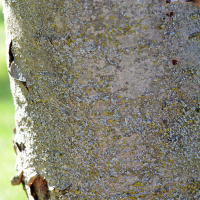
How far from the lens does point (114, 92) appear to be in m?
0.76

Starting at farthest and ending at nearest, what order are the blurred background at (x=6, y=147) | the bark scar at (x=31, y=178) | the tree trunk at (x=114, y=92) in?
1. the blurred background at (x=6, y=147)
2. the bark scar at (x=31, y=178)
3. the tree trunk at (x=114, y=92)

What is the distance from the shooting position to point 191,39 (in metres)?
0.77

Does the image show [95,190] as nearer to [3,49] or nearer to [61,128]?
[61,128]

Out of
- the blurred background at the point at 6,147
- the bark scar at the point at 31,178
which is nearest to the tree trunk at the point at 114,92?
the bark scar at the point at 31,178

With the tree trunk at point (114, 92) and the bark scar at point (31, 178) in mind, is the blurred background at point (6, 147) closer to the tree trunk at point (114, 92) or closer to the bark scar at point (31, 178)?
the bark scar at point (31, 178)

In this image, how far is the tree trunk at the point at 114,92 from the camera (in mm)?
729

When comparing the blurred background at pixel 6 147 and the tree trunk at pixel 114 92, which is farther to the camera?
the blurred background at pixel 6 147

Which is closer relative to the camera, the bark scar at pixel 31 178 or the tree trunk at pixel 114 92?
the tree trunk at pixel 114 92

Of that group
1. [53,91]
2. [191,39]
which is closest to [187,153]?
[191,39]

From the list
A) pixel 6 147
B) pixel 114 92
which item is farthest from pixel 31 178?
pixel 6 147

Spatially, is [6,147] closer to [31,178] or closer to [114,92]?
[31,178]

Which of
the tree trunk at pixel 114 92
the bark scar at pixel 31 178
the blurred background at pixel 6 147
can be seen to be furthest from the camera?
the blurred background at pixel 6 147

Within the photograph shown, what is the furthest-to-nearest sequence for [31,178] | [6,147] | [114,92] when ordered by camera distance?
[6,147] → [31,178] → [114,92]

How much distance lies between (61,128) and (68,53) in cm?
22
